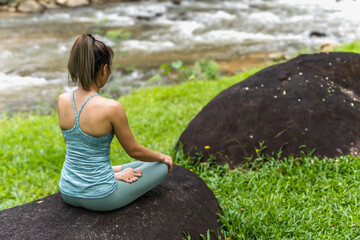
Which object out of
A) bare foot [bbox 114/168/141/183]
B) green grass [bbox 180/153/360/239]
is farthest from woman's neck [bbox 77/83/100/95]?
green grass [bbox 180/153/360/239]

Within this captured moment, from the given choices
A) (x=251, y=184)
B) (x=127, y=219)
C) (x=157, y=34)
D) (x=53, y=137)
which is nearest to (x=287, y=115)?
(x=251, y=184)

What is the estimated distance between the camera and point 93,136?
2.22 meters

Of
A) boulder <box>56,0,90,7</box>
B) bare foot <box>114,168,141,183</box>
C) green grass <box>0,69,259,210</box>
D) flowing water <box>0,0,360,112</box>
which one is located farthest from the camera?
boulder <box>56,0,90,7</box>

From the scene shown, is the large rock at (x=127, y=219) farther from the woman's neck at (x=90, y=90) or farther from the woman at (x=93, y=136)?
the woman's neck at (x=90, y=90)

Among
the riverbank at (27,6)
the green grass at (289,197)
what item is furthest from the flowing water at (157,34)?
the green grass at (289,197)

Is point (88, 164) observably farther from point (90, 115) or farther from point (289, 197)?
point (289, 197)

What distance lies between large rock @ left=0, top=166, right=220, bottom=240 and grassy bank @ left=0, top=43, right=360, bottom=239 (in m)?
0.34

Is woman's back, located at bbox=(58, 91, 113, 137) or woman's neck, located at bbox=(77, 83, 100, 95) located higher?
woman's neck, located at bbox=(77, 83, 100, 95)

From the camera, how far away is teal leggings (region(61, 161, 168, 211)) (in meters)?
2.31

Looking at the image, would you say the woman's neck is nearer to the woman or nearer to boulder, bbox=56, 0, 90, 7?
the woman

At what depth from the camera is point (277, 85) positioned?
414 centimetres

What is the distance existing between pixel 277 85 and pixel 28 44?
11.2 meters

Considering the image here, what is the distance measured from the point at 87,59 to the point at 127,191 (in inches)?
34.6

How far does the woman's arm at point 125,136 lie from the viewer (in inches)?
86.2
